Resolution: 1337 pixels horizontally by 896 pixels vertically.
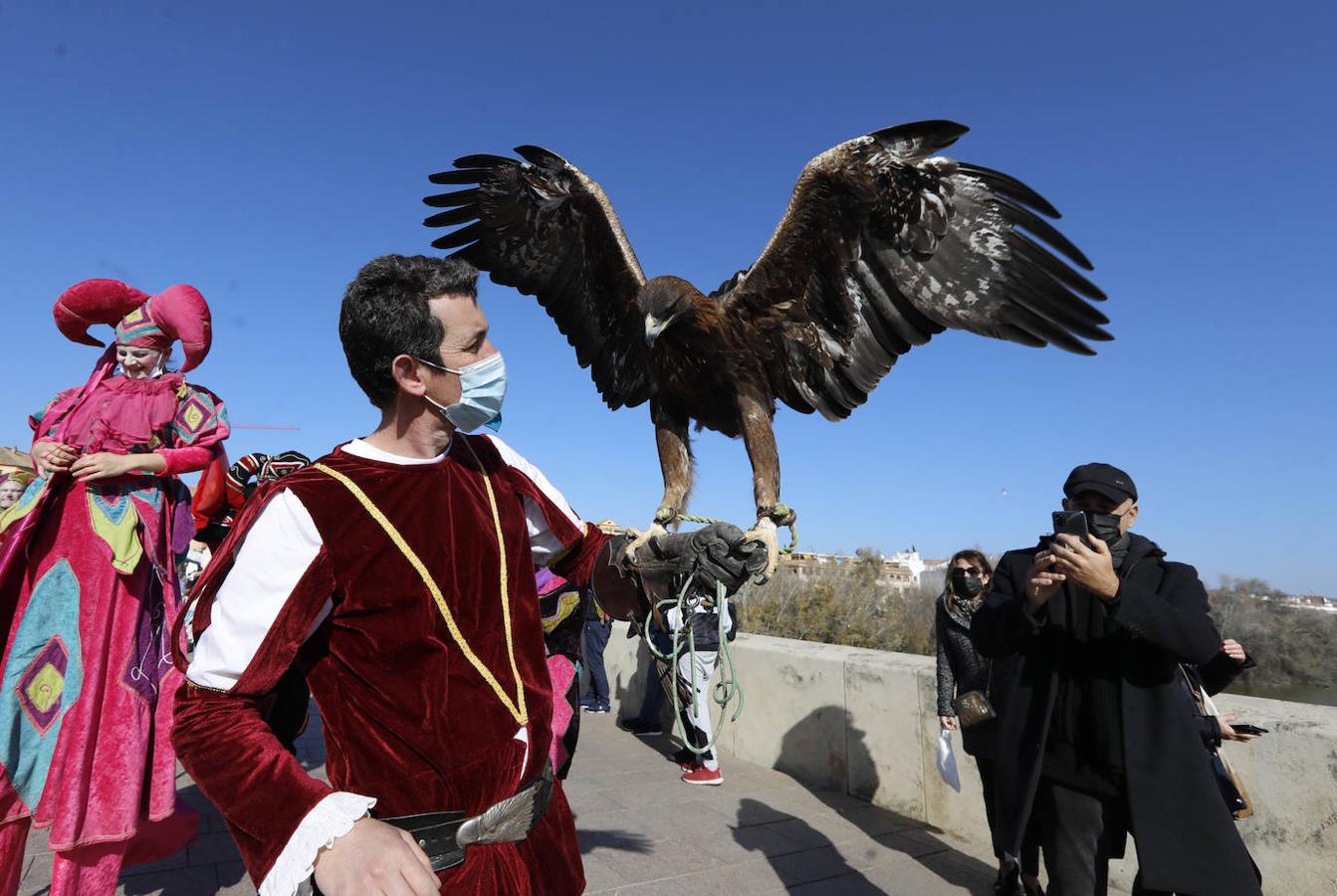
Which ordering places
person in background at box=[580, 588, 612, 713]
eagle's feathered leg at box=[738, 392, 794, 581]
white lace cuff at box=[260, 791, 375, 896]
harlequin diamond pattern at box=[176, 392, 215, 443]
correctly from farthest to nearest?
person in background at box=[580, 588, 612, 713]
harlequin diamond pattern at box=[176, 392, 215, 443]
eagle's feathered leg at box=[738, 392, 794, 581]
white lace cuff at box=[260, 791, 375, 896]

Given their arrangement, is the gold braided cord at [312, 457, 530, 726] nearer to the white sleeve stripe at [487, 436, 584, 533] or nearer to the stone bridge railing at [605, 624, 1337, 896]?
the white sleeve stripe at [487, 436, 584, 533]

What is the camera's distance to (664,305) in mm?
3068

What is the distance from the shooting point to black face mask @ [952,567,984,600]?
4.52 m

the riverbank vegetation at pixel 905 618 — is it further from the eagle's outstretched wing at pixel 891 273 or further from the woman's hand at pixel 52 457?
the woman's hand at pixel 52 457

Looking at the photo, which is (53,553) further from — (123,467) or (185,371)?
(185,371)

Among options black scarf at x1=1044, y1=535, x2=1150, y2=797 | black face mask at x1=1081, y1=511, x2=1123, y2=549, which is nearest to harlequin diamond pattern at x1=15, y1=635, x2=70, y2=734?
black scarf at x1=1044, y1=535, x2=1150, y2=797

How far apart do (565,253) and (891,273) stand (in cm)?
159

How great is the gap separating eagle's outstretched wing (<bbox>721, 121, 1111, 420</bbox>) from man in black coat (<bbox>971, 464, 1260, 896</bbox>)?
0.71 metres

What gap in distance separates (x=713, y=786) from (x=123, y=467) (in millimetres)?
4268

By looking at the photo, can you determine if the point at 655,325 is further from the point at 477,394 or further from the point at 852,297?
the point at 477,394

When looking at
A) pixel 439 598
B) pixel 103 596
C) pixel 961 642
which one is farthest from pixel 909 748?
pixel 103 596

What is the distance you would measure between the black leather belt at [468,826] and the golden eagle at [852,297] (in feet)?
4.71

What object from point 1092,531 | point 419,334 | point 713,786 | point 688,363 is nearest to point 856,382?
point 688,363

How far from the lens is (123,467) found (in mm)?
3230
